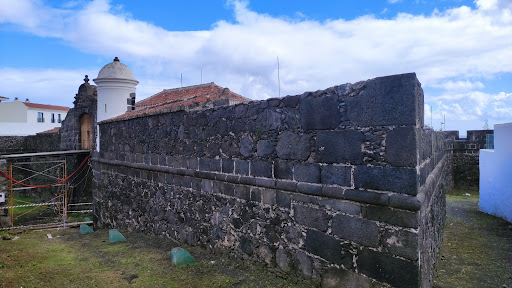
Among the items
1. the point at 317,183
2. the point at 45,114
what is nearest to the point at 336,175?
the point at 317,183

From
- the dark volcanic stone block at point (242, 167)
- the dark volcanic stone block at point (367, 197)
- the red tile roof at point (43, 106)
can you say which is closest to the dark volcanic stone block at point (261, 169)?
the dark volcanic stone block at point (242, 167)

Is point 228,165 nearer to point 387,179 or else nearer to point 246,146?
point 246,146

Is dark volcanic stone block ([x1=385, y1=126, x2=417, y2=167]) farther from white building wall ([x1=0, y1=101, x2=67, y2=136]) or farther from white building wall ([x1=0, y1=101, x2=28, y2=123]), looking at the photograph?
white building wall ([x1=0, y1=101, x2=28, y2=123])

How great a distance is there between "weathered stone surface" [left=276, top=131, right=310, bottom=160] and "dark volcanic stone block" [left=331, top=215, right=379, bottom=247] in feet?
2.46

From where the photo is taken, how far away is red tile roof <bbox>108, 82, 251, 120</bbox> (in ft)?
19.9

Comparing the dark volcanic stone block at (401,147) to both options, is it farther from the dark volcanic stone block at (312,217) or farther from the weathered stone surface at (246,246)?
the weathered stone surface at (246,246)

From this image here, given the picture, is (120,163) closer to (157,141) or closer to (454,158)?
(157,141)

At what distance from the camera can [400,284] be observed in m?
2.84

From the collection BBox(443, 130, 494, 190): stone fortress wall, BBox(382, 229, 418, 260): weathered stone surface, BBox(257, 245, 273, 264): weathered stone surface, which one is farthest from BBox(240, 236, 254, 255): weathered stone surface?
BBox(443, 130, 494, 190): stone fortress wall

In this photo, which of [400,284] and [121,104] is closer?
[400,284]

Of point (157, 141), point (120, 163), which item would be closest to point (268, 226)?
point (157, 141)

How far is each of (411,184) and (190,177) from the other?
11.6ft

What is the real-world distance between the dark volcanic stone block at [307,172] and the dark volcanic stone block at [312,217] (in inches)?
11.7

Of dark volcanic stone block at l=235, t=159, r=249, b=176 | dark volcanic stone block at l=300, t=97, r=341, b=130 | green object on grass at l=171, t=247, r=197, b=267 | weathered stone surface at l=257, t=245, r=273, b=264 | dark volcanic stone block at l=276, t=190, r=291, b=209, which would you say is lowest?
green object on grass at l=171, t=247, r=197, b=267
